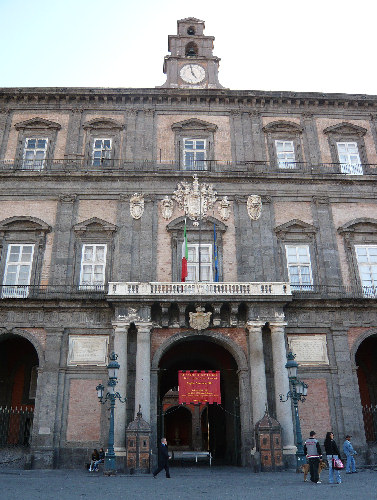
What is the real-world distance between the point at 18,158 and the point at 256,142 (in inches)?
502

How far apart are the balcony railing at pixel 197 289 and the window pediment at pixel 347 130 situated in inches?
414

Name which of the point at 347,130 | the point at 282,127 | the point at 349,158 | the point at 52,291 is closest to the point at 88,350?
the point at 52,291

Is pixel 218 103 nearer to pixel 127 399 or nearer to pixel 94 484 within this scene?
pixel 127 399

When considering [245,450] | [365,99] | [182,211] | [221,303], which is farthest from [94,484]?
[365,99]

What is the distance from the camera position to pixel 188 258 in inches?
936

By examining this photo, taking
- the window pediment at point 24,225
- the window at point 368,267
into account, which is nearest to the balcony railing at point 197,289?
the window at point 368,267

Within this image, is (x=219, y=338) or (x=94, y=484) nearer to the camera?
(x=94, y=484)

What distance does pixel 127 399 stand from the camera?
66.8ft

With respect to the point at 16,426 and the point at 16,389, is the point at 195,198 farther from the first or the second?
the point at 16,426

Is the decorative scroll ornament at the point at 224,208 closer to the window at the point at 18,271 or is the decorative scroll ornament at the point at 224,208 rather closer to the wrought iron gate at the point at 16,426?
the window at the point at 18,271

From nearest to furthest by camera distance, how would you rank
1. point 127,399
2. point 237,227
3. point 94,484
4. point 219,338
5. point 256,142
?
1. point 94,484
2. point 127,399
3. point 219,338
4. point 237,227
5. point 256,142

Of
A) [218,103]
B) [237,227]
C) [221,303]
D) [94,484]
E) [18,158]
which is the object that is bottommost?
[94,484]

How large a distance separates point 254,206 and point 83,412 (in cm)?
1261

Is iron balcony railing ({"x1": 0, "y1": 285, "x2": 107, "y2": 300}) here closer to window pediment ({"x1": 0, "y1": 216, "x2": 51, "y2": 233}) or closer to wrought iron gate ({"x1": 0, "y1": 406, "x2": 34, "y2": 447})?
window pediment ({"x1": 0, "y1": 216, "x2": 51, "y2": 233})
